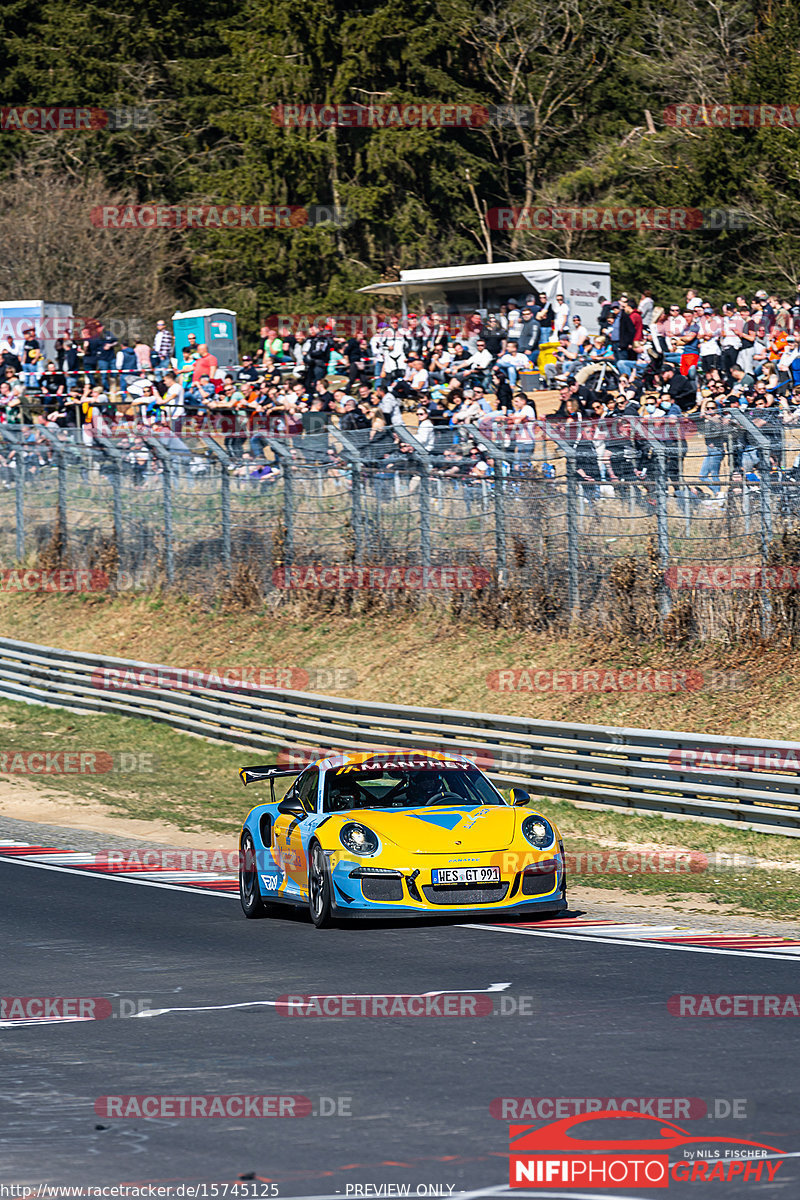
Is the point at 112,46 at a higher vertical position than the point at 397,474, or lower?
higher

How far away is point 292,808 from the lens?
13.3 meters

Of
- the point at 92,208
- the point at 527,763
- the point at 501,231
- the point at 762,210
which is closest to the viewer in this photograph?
the point at 527,763

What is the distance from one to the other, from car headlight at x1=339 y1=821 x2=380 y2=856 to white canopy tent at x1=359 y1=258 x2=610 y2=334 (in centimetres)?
2318

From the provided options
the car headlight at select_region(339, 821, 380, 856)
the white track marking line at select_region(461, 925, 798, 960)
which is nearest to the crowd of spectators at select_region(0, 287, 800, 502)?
the white track marking line at select_region(461, 925, 798, 960)

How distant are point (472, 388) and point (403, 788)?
14986 millimetres

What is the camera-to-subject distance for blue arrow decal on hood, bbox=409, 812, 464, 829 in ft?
40.9

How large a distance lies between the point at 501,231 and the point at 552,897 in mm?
51009

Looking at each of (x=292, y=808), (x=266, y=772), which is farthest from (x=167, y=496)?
(x=292, y=808)

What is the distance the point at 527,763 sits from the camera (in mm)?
18906

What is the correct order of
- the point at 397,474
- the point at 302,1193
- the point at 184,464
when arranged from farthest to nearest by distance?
the point at 184,464
the point at 397,474
the point at 302,1193

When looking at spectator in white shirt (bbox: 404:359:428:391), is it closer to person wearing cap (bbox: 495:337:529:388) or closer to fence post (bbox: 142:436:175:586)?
person wearing cap (bbox: 495:337:529:388)

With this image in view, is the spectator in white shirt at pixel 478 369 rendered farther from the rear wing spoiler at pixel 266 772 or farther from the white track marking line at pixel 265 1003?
the white track marking line at pixel 265 1003

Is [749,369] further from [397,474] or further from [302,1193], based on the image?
[302,1193]

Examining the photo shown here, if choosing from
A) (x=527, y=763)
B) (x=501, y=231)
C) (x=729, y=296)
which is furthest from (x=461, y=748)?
(x=501, y=231)
